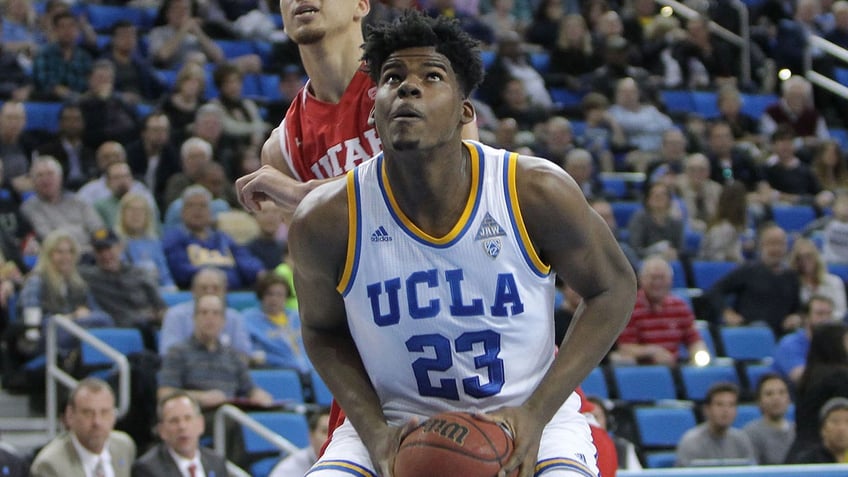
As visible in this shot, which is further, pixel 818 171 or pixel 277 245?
pixel 818 171

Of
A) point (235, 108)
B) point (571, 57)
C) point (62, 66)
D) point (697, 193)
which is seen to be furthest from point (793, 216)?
point (62, 66)

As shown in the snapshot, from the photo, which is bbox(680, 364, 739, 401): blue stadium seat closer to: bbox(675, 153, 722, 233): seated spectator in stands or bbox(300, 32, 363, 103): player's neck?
bbox(675, 153, 722, 233): seated spectator in stands

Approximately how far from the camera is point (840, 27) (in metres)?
15.7

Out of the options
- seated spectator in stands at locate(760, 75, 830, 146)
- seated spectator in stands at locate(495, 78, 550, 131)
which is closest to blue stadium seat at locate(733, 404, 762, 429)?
seated spectator in stands at locate(495, 78, 550, 131)

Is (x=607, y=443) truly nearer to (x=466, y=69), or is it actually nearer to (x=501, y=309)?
(x=501, y=309)

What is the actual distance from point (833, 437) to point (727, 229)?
13.0 feet

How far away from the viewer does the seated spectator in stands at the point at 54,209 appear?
927 cm

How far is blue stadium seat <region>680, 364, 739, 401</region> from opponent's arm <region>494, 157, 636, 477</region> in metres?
5.69

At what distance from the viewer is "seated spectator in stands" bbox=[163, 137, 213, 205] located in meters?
10.1

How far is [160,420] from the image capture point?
7.32 meters

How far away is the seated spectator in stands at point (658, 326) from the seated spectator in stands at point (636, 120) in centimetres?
372

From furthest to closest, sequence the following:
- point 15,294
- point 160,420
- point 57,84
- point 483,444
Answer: point 57,84
point 15,294
point 160,420
point 483,444

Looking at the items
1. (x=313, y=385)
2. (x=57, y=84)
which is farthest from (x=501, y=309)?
(x=57, y=84)

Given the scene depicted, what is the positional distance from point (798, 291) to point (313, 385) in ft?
12.5
